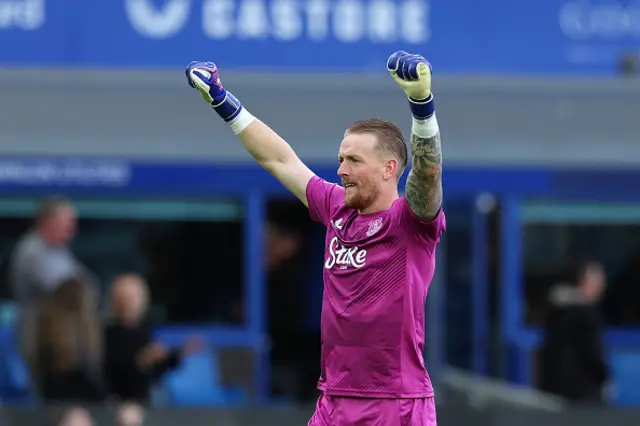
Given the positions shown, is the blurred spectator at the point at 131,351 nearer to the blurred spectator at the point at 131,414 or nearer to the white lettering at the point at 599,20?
the blurred spectator at the point at 131,414

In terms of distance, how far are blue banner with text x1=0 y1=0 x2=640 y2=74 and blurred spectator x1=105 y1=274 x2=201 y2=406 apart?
219 centimetres

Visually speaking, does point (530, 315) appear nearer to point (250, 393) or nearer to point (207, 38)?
point (250, 393)

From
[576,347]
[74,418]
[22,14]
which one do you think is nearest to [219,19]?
[22,14]

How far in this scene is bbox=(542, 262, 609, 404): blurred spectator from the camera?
9781 millimetres

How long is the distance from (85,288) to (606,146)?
3.75 metres

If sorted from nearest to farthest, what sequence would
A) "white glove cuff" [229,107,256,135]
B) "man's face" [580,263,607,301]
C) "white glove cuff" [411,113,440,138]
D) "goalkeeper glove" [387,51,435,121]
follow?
1. "goalkeeper glove" [387,51,435,121]
2. "white glove cuff" [411,113,440,138]
3. "white glove cuff" [229,107,256,135]
4. "man's face" [580,263,607,301]

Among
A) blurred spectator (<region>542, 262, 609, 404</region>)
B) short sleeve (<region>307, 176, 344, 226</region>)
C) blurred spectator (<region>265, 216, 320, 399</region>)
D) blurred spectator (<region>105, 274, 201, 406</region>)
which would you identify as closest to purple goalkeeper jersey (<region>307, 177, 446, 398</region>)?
short sleeve (<region>307, 176, 344, 226</region>)

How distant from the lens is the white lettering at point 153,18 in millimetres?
10898

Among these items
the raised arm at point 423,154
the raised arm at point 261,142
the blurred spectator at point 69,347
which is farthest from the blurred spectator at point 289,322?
the raised arm at point 423,154

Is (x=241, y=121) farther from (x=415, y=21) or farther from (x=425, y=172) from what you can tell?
(x=415, y=21)

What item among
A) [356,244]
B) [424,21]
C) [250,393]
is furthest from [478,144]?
[356,244]

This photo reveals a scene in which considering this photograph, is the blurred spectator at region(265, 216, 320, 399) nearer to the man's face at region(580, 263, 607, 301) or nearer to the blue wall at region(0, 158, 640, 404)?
the blue wall at region(0, 158, 640, 404)

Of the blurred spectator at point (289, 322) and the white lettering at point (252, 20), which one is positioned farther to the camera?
the white lettering at point (252, 20)

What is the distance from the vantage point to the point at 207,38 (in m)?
11.0
